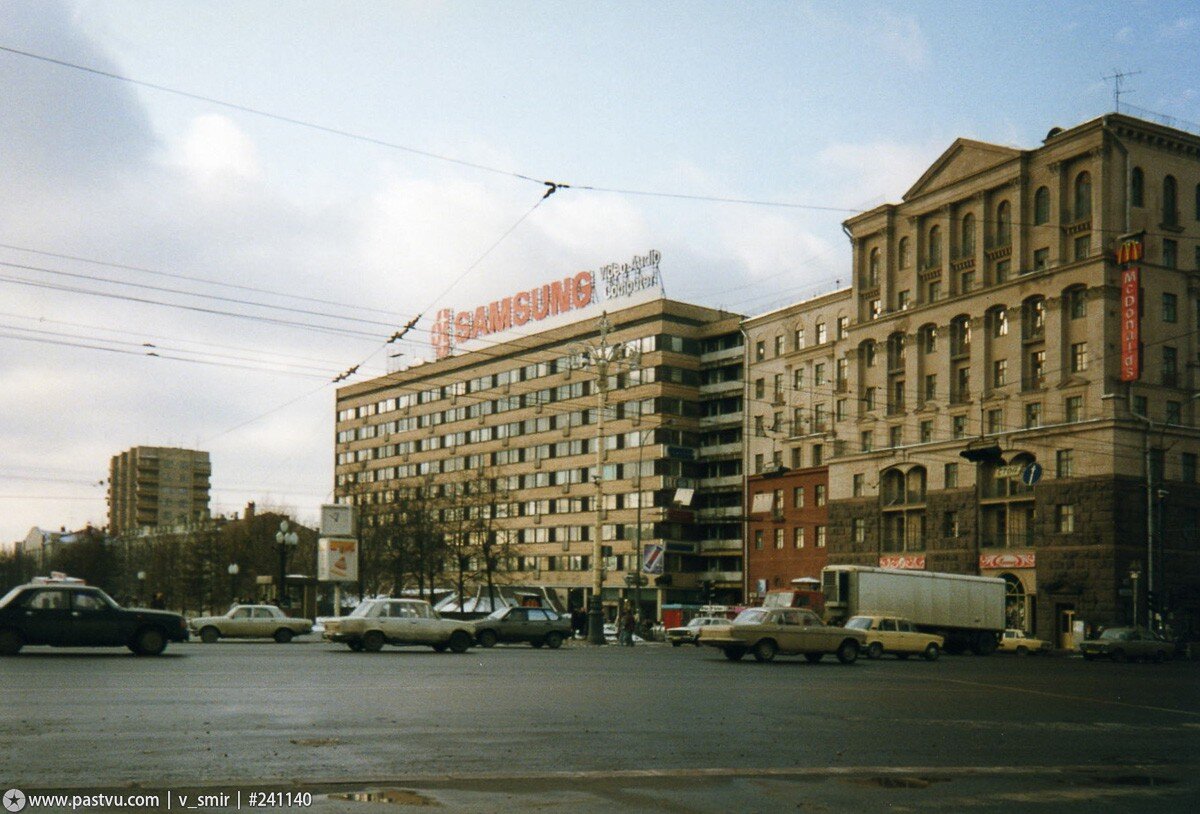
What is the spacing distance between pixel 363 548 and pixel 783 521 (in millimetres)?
30057

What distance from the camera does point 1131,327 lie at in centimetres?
5856

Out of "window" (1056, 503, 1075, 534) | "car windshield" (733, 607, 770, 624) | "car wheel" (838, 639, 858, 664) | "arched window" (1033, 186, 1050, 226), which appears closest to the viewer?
"car windshield" (733, 607, 770, 624)

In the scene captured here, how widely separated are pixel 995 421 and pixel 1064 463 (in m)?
5.38

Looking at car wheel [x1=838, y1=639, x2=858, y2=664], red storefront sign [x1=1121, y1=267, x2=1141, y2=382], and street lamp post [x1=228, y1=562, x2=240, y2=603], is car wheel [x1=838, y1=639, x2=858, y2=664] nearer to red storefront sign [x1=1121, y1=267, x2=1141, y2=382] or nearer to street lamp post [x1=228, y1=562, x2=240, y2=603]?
red storefront sign [x1=1121, y1=267, x2=1141, y2=382]

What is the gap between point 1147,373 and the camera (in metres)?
61.3

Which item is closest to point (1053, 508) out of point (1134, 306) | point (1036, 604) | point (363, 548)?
point (1036, 604)

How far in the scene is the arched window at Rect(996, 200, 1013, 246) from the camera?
6725cm

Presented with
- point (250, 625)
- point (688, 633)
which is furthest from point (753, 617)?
point (250, 625)

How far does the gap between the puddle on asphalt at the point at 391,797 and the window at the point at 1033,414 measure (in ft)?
197

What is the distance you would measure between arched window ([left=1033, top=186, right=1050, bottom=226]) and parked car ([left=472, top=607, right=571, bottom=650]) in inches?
1498

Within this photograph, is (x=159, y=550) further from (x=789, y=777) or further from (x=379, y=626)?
(x=789, y=777)

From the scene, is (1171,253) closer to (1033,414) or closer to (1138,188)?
(1138,188)

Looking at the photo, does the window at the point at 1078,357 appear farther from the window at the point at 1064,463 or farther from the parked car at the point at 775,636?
the parked car at the point at 775,636

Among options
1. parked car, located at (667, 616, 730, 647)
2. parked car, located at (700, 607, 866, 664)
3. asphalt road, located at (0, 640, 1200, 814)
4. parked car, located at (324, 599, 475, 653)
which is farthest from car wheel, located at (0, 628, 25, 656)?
parked car, located at (667, 616, 730, 647)
